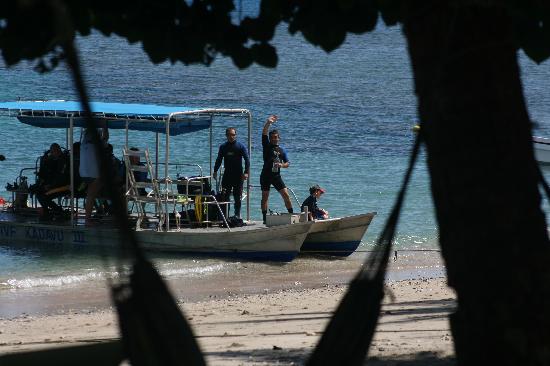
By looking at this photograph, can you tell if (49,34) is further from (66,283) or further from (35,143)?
(35,143)

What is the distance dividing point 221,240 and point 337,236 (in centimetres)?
174

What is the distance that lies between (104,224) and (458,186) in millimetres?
11464

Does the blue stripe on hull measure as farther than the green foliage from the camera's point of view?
Yes

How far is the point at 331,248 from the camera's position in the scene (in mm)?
16078

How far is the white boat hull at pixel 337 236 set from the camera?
1552 centimetres

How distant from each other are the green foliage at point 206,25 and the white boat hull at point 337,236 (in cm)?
1012

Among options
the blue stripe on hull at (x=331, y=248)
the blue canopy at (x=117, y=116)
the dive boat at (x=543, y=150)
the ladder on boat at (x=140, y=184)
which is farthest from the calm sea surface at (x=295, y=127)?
the dive boat at (x=543, y=150)

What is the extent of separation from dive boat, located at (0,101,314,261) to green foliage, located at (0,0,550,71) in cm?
921

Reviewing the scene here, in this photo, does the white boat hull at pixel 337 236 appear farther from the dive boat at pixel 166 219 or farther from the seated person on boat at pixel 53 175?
the seated person on boat at pixel 53 175

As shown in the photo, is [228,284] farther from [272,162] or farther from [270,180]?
[272,162]

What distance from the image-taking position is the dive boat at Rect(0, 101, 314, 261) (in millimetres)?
14844

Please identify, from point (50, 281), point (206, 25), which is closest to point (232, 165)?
point (50, 281)

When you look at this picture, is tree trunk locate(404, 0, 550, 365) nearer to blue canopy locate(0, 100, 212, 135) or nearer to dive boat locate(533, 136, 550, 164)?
blue canopy locate(0, 100, 212, 135)

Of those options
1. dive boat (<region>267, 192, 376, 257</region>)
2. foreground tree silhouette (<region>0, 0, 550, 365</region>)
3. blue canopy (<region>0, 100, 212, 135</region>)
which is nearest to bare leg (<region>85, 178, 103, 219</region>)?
blue canopy (<region>0, 100, 212, 135</region>)
